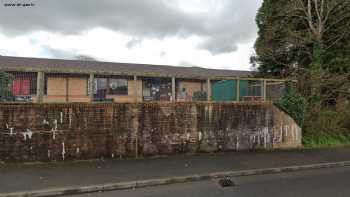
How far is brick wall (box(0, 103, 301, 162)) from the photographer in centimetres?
834

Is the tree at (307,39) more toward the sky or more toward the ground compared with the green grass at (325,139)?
more toward the sky

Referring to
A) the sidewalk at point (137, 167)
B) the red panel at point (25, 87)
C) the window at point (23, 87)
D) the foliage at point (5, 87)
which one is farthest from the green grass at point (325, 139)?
the foliage at point (5, 87)

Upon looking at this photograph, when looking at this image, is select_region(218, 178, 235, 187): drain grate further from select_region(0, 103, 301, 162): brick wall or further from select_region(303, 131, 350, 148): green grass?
select_region(303, 131, 350, 148): green grass

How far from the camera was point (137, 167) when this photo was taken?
26.6ft

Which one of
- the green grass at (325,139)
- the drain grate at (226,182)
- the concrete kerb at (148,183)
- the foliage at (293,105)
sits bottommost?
the drain grate at (226,182)

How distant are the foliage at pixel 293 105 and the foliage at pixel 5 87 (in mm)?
9602

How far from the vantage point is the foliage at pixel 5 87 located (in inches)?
327

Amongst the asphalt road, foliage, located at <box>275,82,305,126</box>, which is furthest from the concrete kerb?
foliage, located at <box>275,82,305,126</box>

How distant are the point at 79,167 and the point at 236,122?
19.2 ft

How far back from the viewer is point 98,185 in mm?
6406

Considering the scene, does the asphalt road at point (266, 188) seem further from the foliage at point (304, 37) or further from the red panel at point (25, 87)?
the foliage at point (304, 37)

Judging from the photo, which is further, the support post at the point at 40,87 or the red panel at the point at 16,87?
the support post at the point at 40,87

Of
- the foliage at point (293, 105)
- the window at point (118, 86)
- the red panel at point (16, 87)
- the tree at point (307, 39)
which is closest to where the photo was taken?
the red panel at point (16, 87)

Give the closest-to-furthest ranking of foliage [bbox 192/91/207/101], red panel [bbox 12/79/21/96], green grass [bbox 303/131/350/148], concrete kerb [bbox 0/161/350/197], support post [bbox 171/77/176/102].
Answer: concrete kerb [bbox 0/161/350/197] < red panel [bbox 12/79/21/96] < support post [bbox 171/77/176/102] < foliage [bbox 192/91/207/101] < green grass [bbox 303/131/350/148]
